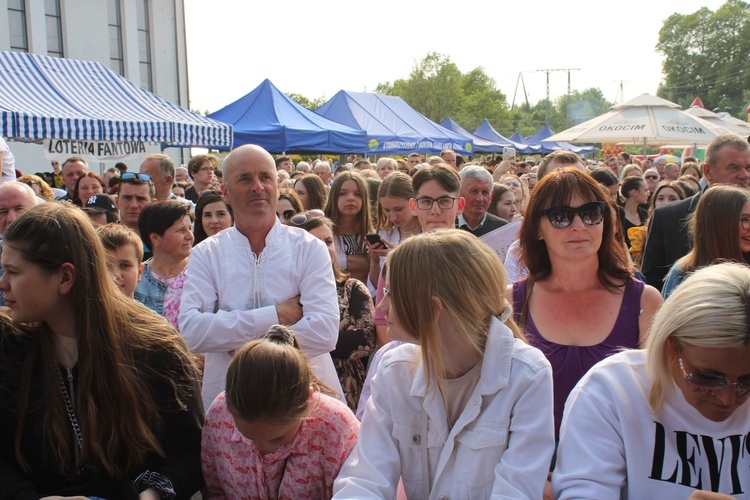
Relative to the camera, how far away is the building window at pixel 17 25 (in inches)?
912

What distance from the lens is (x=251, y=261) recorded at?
3230 millimetres

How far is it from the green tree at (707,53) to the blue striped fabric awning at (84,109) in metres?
79.9

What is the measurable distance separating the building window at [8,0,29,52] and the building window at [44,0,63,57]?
3.47 ft

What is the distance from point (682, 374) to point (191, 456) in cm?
169

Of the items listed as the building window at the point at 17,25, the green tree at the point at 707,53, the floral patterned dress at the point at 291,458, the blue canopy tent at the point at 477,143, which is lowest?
the floral patterned dress at the point at 291,458

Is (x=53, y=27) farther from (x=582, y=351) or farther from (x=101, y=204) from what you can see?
(x=582, y=351)

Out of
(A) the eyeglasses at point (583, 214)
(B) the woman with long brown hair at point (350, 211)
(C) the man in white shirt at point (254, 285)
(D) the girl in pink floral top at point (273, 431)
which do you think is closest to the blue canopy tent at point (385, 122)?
(B) the woman with long brown hair at point (350, 211)

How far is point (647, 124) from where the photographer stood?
46.2 feet

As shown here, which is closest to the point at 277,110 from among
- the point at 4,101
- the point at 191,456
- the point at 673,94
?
the point at 4,101

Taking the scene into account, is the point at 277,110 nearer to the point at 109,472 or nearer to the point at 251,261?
the point at 251,261

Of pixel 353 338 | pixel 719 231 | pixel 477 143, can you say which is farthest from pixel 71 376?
pixel 477 143

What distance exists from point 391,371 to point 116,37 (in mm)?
29408

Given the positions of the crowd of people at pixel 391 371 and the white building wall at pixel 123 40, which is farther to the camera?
the white building wall at pixel 123 40

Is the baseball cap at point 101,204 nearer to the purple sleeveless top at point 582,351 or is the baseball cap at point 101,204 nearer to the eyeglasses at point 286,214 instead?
the eyeglasses at point 286,214
